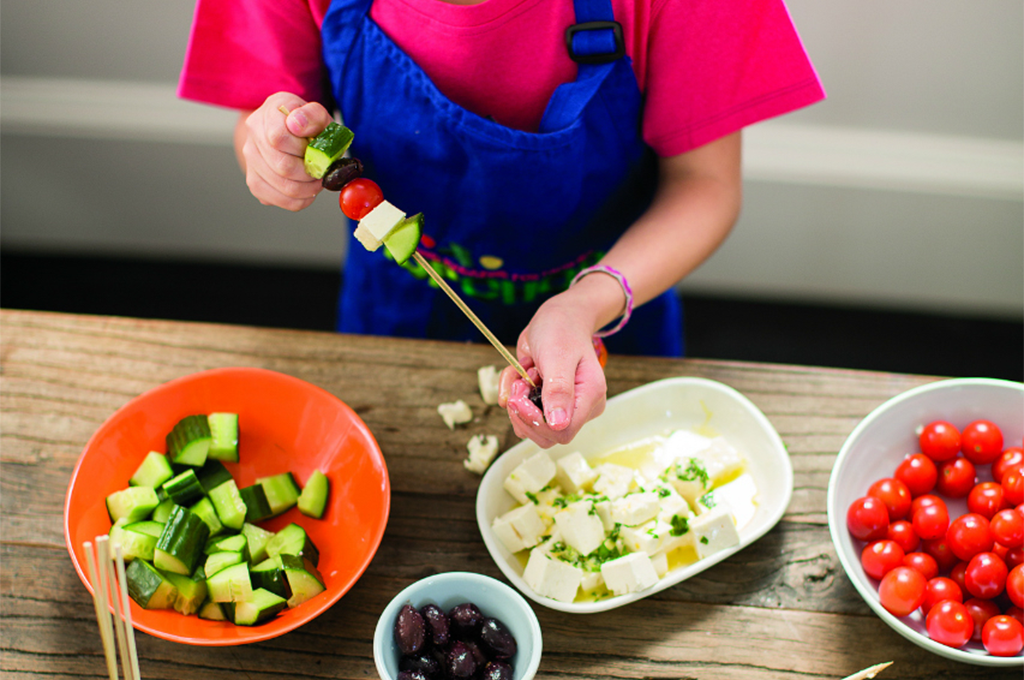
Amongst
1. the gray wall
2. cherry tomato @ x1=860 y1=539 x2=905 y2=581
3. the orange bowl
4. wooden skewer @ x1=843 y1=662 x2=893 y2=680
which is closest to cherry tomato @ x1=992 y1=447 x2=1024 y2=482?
cherry tomato @ x1=860 y1=539 x2=905 y2=581

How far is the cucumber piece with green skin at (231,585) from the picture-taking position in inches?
40.7

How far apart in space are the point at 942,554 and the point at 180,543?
113cm

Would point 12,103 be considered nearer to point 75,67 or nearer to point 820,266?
point 75,67

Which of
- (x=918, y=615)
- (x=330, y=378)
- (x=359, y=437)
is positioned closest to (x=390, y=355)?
(x=330, y=378)

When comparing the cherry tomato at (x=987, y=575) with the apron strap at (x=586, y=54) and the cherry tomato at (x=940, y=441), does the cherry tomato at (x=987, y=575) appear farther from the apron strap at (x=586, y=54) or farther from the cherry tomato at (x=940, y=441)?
the apron strap at (x=586, y=54)

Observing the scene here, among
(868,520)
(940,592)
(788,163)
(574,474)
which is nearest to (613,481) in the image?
(574,474)

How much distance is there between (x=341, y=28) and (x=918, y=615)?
127cm

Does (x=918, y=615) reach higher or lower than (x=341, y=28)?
lower

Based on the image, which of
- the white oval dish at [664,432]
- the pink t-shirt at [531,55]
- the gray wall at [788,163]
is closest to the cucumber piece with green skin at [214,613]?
the white oval dish at [664,432]

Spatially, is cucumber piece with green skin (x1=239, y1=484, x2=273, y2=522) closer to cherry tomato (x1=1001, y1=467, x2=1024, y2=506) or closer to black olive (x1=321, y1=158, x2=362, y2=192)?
black olive (x1=321, y1=158, x2=362, y2=192)

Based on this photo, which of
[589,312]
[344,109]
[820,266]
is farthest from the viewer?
[820,266]

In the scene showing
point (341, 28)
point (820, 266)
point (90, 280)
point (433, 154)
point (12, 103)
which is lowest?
point (90, 280)

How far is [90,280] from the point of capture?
2.93 m

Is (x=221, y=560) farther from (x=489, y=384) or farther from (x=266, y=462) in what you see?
(x=489, y=384)
